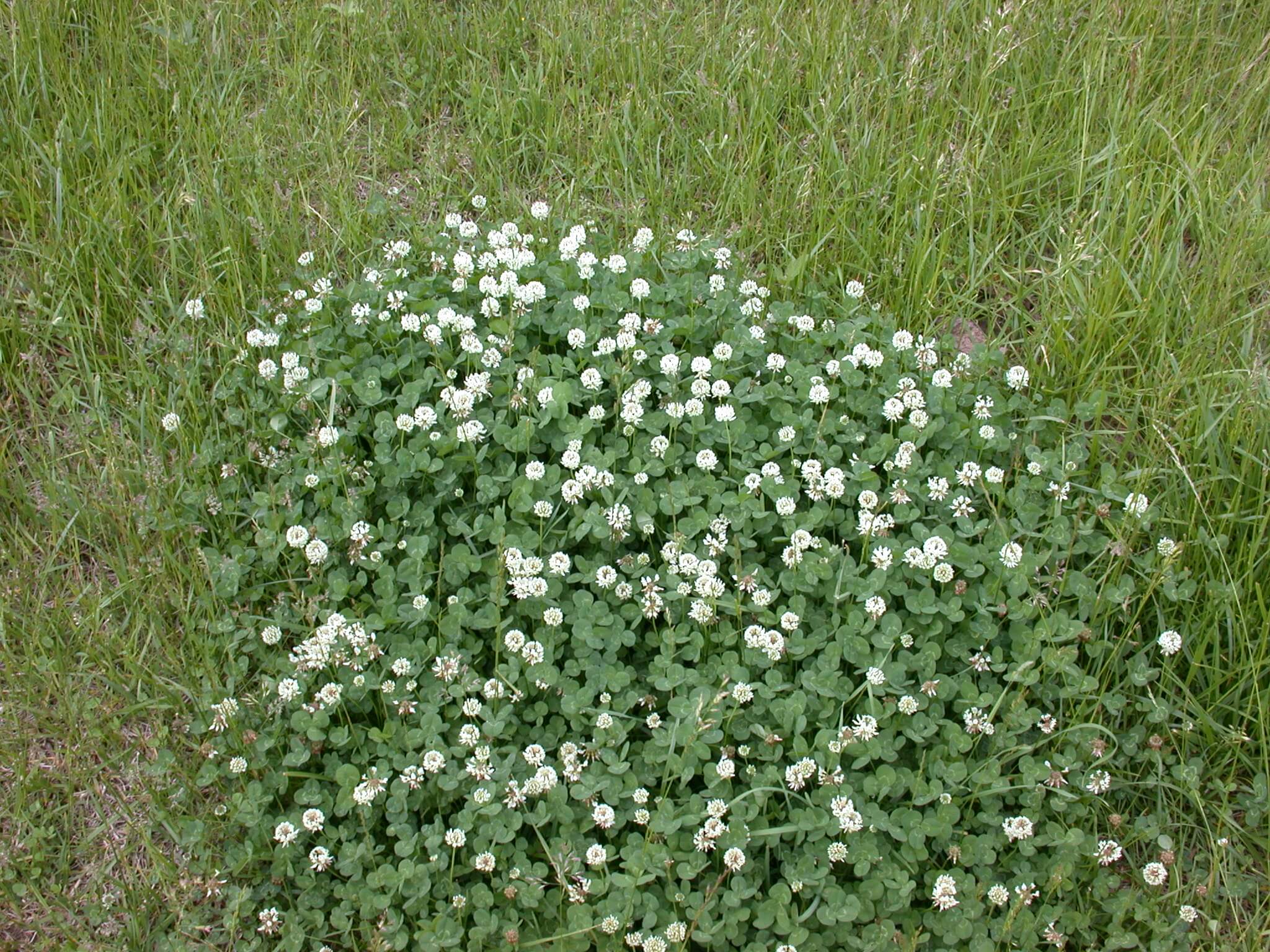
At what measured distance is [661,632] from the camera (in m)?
3.36

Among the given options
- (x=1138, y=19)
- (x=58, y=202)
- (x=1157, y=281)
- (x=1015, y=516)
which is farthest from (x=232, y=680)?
(x=1138, y=19)

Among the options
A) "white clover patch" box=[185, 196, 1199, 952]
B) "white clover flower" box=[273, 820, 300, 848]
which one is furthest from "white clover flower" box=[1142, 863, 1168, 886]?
"white clover flower" box=[273, 820, 300, 848]

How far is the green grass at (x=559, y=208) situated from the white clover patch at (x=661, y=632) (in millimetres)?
232

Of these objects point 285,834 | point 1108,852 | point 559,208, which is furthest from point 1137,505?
point 285,834

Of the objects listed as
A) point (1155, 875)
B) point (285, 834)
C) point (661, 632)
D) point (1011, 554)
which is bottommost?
point (285, 834)

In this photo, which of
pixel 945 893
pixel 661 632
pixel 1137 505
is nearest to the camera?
pixel 945 893

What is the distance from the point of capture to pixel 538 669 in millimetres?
3240

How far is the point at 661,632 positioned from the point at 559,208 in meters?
2.06

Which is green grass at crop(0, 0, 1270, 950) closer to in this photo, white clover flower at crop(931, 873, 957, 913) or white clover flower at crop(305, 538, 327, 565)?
white clover flower at crop(305, 538, 327, 565)

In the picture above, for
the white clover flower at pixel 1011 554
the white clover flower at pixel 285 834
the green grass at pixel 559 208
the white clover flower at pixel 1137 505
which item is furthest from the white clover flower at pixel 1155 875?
the white clover flower at pixel 285 834

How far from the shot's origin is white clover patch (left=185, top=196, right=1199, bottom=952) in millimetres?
3041

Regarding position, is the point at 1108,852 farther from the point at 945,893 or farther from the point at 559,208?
the point at 559,208

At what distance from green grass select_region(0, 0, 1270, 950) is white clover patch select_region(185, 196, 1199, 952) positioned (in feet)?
0.76

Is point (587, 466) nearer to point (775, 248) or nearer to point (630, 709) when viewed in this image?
point (630, 709)
